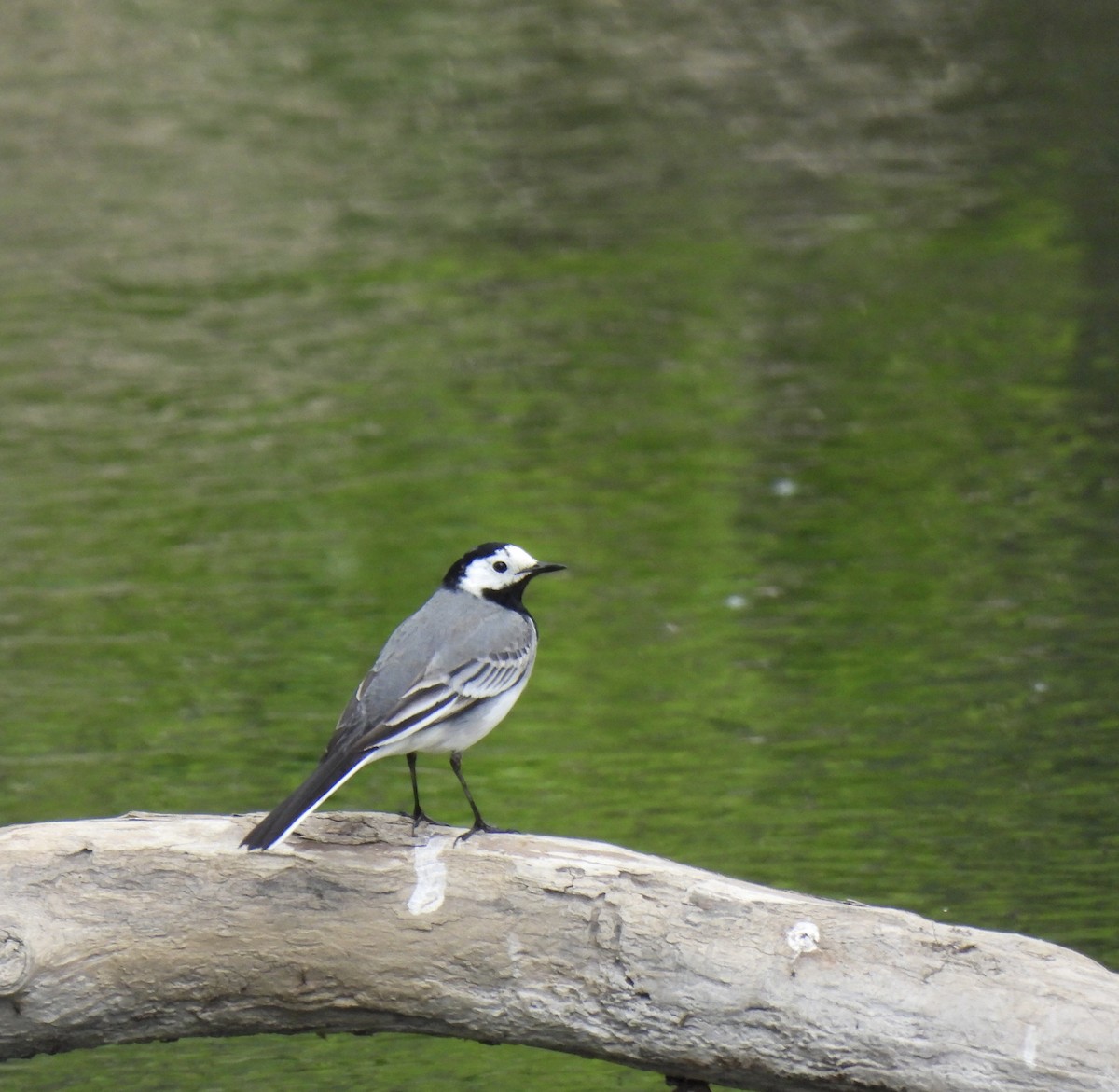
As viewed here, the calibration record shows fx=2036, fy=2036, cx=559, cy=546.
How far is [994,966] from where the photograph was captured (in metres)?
4.63

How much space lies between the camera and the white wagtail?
5.17 m

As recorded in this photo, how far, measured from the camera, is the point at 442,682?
18.2 ft

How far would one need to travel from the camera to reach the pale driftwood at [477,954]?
4.68 meters

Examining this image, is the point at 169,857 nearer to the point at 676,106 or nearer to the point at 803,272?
the point at 803,272

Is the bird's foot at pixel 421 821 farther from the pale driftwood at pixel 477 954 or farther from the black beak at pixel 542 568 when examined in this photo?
the black beak at pixel 542 568

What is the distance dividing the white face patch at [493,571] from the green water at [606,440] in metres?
1.54

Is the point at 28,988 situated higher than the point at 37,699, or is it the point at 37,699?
the point at 28,988

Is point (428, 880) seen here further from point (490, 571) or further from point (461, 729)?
point (490, 571)

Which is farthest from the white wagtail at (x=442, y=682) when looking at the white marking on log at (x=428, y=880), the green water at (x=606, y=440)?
the green water at (x=606, y=440)

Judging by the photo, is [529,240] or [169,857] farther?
[529,240]

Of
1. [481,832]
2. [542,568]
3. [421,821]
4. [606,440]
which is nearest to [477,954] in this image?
[481,832]

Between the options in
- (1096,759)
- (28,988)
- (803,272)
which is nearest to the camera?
(28,988)

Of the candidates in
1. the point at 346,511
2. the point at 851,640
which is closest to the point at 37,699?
the point at 346,511

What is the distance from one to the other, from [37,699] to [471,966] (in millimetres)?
5066
